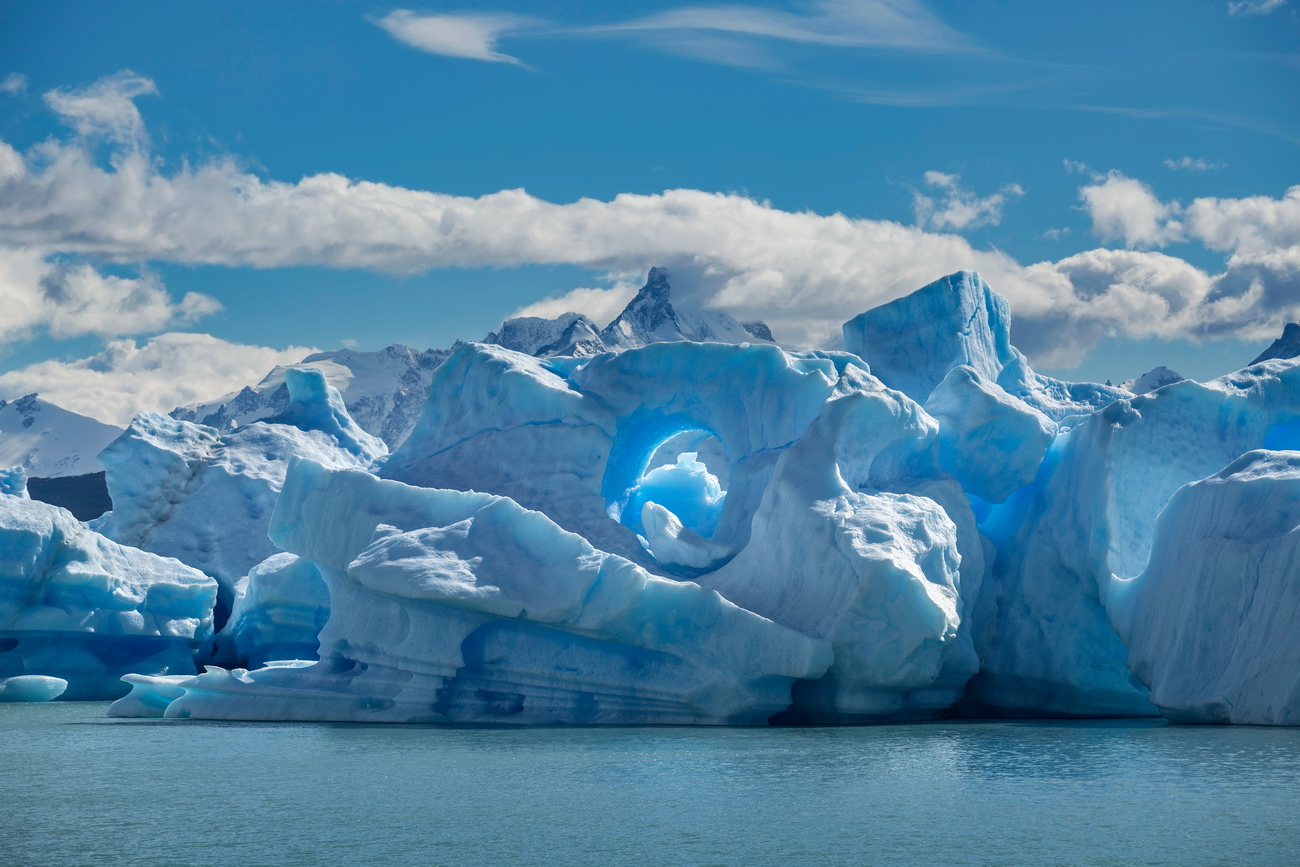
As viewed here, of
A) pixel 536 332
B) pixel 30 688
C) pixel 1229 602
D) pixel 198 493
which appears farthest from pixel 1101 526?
pixel 536 332

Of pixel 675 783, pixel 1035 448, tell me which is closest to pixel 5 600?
pixel 675 783

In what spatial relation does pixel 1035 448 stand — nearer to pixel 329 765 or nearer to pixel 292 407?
pixel 329 765

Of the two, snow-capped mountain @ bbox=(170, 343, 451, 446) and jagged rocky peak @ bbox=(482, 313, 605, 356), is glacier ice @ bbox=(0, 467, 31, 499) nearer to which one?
jagged rocky peak @ bbox=(482, 313, 605, 356)

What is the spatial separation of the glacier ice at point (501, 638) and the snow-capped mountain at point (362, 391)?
4328 inches

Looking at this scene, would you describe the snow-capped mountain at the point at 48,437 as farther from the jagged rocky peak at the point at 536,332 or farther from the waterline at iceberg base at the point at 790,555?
the waterline at iceberg base at the point at 790,555

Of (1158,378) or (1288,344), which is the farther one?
(1158,378)

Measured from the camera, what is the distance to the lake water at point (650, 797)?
8.05 m

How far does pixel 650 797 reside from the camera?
9961 mm

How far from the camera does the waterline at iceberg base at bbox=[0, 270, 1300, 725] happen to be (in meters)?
14.9

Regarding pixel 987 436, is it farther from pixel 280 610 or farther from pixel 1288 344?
pixel 1288 344

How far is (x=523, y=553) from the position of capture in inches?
609

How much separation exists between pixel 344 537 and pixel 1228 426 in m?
11.9

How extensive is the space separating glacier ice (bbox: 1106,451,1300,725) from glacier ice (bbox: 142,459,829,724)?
156 inches

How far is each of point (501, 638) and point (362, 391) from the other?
13292cm
